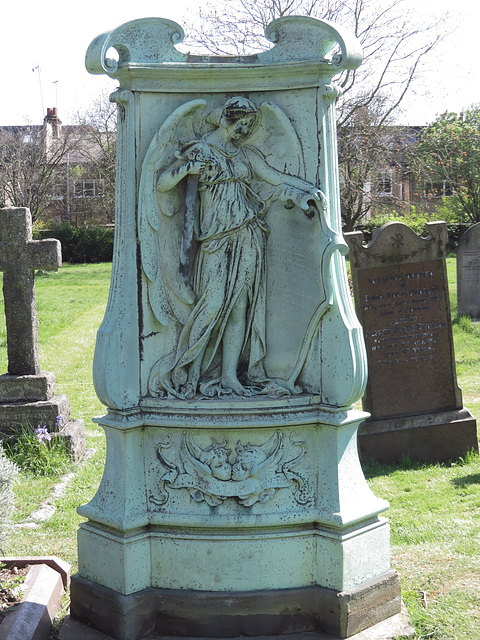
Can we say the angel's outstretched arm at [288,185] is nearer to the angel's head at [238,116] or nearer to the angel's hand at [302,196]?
the angel's hand at [302,196]

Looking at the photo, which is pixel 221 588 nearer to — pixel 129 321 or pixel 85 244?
pixel 129 321

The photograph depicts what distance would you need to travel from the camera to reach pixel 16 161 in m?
34.4

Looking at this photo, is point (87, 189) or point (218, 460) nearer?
point (218, 460)

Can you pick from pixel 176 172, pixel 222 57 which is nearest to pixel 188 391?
Result: pixel 176 172

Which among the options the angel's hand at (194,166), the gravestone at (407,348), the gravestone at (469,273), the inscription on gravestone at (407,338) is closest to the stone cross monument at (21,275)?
the gravestone at (407,348)

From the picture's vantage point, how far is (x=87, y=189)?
1634 inches

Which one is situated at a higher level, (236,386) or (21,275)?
(21,275)

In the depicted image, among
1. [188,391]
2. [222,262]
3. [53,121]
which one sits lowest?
[188,391]

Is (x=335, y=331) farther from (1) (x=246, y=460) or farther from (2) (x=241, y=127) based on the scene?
(2) (x=241, y=127)

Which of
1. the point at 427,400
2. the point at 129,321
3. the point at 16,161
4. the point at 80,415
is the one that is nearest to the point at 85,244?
the point at 16,161

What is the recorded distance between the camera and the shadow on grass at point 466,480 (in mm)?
6446

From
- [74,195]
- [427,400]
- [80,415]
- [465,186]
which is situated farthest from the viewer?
[74,195]

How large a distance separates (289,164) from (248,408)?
4.18 feet

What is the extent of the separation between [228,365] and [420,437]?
3478 millimetres
